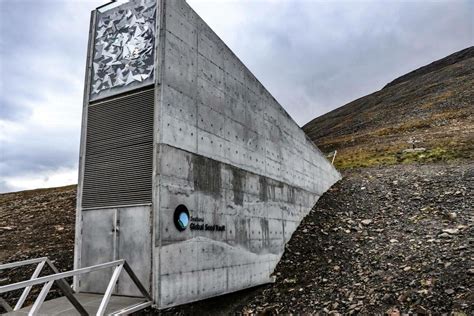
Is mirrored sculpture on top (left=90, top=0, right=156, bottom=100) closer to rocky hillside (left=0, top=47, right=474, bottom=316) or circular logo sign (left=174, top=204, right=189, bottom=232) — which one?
circular logo sign (left=174, top=204, right=189, bottom=232)

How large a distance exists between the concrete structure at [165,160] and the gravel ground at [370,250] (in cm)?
151

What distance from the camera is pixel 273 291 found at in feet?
33.4

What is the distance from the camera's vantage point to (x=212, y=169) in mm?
8695

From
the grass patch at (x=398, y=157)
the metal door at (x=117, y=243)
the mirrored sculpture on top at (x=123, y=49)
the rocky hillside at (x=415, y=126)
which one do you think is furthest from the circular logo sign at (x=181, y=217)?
the rocky hillside at (x=415, y=126)

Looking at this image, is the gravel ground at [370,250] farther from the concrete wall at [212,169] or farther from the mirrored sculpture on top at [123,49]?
the mirrored sculpture on top at [123,49]

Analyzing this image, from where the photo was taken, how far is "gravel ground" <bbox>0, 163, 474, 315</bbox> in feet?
27.8

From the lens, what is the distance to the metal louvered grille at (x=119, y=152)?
23.5ft

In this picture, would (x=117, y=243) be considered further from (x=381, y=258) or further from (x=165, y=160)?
(x=381, y=258)

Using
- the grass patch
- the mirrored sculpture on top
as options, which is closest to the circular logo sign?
the mirrored sculpture on top

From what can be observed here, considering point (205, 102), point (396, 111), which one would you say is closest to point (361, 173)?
point (205, 102)

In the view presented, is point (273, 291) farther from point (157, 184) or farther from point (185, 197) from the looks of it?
point (157, 184)

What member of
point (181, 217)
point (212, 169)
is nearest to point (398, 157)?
point (212, 169)

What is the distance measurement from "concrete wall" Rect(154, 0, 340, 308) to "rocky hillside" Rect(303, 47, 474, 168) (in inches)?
578

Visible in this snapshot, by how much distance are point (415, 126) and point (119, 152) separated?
34.0 metres
